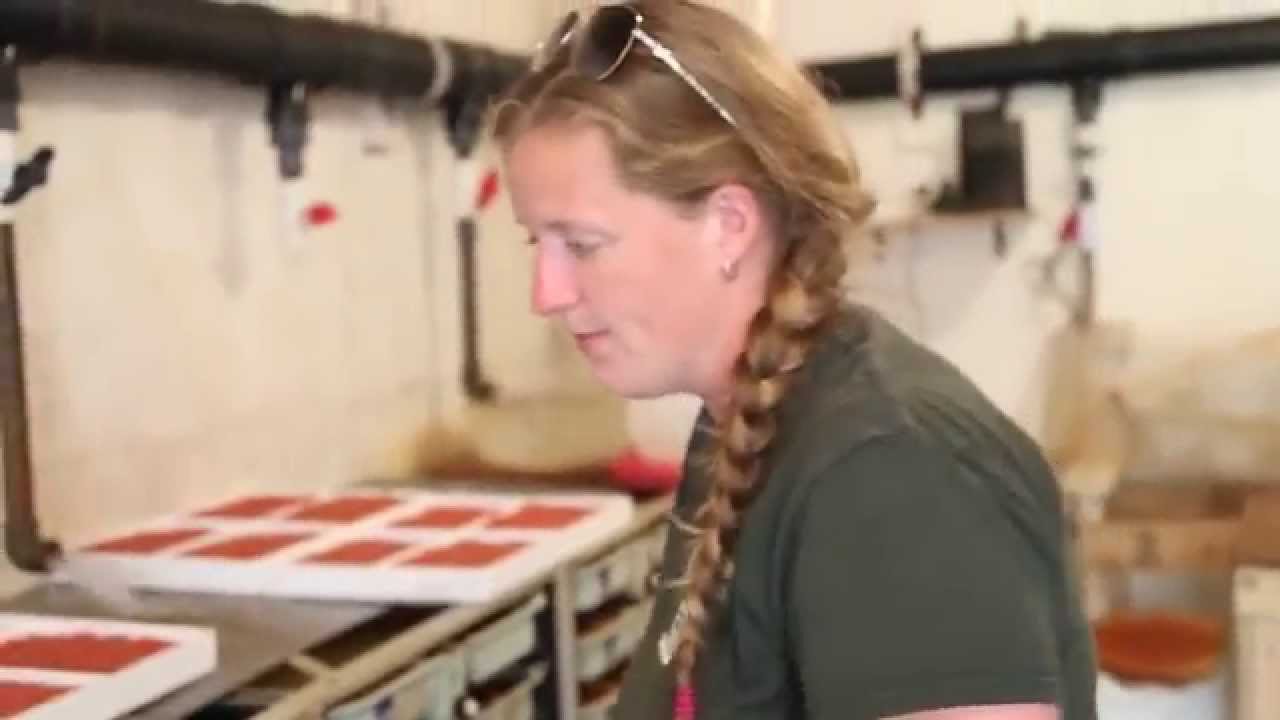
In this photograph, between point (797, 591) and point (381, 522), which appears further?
point (381, 522)

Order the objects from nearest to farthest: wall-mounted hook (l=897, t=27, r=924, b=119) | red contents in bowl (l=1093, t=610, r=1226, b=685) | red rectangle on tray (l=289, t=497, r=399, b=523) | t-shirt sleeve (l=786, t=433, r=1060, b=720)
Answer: t-shirt sleeve (l=786, t=433, r=1060, b=720) < red rectangle on tray (l=289, t=497, r=399, b=523) < red contents in bowl (l=1093, t=610, r=1226, b=685) < wall-mounted hook (l=897, t=27, r=924, b=119)

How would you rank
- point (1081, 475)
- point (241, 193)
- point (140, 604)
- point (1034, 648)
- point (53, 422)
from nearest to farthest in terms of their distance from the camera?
1. point (1034, 648)
2. point (140, 604)
3. point (53, 422)
4. point (241, 193)
5. point (1081, 475)

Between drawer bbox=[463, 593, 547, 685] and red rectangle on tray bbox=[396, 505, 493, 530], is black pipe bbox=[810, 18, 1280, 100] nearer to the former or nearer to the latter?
red rectangle on tray bbox=[396, 505, 493, 530]

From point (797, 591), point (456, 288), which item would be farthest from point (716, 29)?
point (456, 288)

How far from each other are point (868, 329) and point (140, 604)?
1.11 m

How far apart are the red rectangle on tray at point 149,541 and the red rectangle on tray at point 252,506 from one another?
0.10 metres

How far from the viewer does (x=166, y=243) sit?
2172 mm

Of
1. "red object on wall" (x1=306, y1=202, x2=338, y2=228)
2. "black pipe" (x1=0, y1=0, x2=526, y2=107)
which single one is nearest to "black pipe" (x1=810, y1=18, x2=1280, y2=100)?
"black pipe" (x1=0, y1=0, x2=526, y2=107)

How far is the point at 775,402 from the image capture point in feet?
3.29

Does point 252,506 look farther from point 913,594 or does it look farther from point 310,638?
point 913,594

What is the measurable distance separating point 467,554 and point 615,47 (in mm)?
1026

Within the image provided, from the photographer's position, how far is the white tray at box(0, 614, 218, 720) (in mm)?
1416

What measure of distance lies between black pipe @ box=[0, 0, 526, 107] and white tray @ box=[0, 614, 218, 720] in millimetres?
642

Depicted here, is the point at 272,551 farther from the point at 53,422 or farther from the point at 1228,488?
the point at 1228,488
